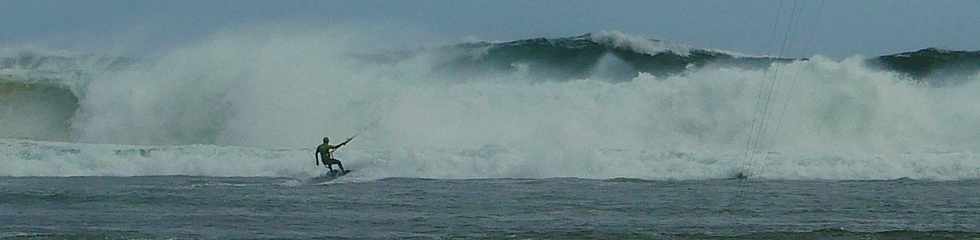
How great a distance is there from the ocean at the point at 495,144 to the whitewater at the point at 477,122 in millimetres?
59

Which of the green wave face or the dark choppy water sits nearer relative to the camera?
the dark choppy water

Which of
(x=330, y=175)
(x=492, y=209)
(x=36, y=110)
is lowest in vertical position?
(x=492, y=209)

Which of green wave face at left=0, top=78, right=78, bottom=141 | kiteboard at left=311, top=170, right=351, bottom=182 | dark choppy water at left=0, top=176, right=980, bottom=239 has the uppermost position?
green wave face at left=0, top=78, right=78, bottom=141

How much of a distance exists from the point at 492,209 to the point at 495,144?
11606 millimetres

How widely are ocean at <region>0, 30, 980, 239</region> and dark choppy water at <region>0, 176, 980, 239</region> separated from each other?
6 cm

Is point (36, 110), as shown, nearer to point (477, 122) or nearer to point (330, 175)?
point (477, 122)

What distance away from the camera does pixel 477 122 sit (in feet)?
103

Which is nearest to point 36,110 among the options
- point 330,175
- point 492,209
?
point 330,175

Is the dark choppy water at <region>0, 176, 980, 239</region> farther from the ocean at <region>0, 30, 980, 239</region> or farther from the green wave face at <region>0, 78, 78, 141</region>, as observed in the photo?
the green wave face at <region>0, 78, 78, 141</region>

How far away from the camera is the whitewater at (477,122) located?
24.3 meters

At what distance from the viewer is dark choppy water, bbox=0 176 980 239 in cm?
1399

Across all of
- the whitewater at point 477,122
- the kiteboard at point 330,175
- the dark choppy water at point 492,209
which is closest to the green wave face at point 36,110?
the whitewater at point 477,122

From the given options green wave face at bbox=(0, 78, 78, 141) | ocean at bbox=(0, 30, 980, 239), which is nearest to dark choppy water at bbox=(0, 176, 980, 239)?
ocean at bbox=(0, 30, 980, 239)

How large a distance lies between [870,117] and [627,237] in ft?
58.3
